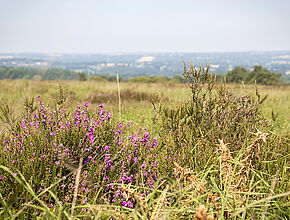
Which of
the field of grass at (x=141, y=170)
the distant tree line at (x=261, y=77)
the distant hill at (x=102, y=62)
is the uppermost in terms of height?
the distant hill at (x=102, y=62)

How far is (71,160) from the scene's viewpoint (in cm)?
216

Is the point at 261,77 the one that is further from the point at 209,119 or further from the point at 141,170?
the point at 141,170

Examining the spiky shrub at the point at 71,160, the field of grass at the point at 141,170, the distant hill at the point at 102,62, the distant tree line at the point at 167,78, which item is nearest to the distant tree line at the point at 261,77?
the distant tree line at the point at 167,78

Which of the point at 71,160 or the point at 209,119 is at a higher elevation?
the point at 209,119

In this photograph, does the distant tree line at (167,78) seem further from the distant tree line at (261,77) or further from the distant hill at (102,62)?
the distant hill at (102,62)

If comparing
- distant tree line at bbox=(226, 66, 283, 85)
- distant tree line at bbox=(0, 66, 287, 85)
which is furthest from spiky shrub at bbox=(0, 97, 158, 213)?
distant tree line at bbox=(226, 66, 283, 85)

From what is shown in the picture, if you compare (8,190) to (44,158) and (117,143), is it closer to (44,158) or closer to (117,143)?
(44,158)

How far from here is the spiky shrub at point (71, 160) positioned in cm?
189

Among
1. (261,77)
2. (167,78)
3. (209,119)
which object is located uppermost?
(209,119)

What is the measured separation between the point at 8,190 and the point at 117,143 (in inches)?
44.2

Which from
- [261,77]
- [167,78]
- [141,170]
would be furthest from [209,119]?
[167,78]

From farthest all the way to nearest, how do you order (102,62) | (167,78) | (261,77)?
1. (167,78)
2. (261,77)
3. (102,62)

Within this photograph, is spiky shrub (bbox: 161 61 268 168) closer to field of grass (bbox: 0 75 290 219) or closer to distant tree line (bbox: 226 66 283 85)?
field of grass (bbox: 0 75 290 219)

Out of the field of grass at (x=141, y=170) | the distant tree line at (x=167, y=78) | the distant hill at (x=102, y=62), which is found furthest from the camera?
the distant tree line at (x=167, y=78)
